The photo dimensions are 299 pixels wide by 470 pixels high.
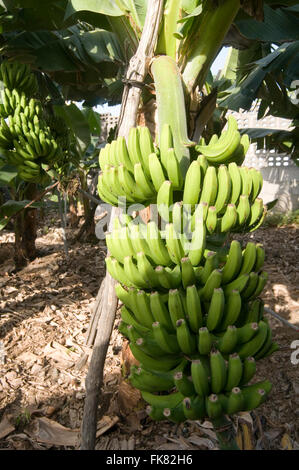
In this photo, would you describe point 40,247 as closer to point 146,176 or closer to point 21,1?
point 21,1

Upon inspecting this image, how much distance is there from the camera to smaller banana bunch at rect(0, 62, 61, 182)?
2.81 meters

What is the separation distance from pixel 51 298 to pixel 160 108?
9.02 feet

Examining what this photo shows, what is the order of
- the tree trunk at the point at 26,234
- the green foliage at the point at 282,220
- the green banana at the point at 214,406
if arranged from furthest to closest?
the green foliage at the point at 282,220, the tree trunk at the point at 26,234, the green banana at the point at 214,406

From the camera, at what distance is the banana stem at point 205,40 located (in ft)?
5.18

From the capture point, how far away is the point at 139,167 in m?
1.33

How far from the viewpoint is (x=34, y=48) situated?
9.64ft

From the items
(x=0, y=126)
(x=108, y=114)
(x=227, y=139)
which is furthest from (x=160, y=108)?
(x=108, y=114)

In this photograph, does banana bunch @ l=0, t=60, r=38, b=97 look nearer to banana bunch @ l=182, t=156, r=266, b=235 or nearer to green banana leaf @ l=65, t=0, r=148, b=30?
green banana leaf @ l=65, t=0, r=148, b=30

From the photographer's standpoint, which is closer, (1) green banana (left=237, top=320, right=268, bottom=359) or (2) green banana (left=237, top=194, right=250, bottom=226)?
(1) green banana (left=237, top=320, right=268, bottom=359)

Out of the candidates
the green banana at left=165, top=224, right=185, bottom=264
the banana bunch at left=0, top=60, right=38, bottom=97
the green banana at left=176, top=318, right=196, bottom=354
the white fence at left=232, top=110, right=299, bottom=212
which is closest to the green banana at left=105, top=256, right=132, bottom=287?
the green banana at left=165, top=224, right=185, bottom=264

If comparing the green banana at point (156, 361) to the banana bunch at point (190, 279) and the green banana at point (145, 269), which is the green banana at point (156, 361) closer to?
the banana bunch at point (190, 279)

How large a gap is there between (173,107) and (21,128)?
183 cm

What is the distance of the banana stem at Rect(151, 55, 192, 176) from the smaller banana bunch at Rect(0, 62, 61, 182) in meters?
1.68

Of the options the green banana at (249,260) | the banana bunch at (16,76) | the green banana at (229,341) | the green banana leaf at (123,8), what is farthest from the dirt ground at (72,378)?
the banana bunch at (16,76)
